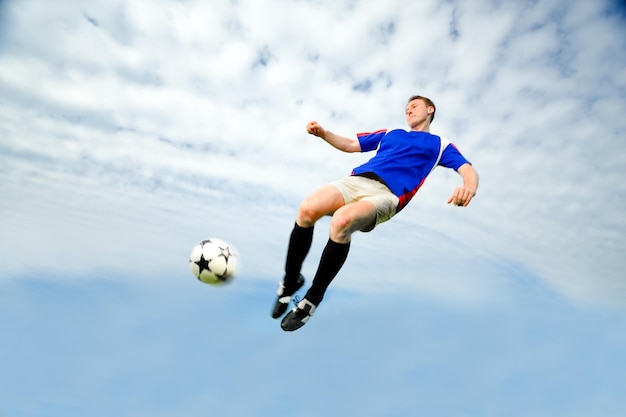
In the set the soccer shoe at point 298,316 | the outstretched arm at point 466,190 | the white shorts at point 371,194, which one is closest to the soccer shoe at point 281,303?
the soccer shoe at point 298,316

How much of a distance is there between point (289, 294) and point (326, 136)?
2195 mm

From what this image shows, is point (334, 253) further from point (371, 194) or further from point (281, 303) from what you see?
point (281, 303)

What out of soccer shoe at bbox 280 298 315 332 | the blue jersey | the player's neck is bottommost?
soccer shoe at bbox 280 298 315 332

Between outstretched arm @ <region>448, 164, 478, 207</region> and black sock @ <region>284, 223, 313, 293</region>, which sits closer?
outstretched arm @ <region>448, 164, 478, 207</region>

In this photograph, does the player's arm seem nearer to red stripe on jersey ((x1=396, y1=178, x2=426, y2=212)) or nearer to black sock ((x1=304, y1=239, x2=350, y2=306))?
red stripe on jersey ((x1=396, y1=178, x2=426, y2=212))

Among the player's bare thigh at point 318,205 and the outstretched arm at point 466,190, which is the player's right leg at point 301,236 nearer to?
the player's bare thigh at point 318,205

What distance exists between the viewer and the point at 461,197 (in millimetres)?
4188

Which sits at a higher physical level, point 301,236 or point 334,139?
point 334,139

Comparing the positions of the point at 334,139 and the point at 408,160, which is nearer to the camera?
the point at 408,160

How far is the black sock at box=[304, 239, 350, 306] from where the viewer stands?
4414 mm

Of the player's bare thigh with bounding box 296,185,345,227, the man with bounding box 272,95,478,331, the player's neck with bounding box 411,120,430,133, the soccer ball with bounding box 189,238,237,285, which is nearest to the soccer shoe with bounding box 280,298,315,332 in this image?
the man with bounding box 272,95,478,331

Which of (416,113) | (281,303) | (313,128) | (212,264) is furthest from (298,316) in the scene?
(416,113)

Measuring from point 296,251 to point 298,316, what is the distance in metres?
0.77

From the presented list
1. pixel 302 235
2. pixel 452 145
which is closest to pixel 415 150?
pixel 452 145
